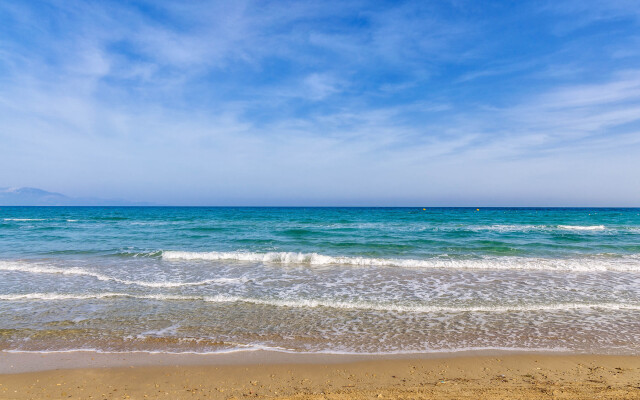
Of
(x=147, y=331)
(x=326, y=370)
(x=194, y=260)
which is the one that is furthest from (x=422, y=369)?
(x=194, y=260)

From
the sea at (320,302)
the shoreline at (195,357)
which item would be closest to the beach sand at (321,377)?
the shoreline at (195,357)

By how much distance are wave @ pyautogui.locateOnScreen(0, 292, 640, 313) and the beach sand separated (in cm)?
257

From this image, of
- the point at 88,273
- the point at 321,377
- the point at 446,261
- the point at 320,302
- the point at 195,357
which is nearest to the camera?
the point at 321,377

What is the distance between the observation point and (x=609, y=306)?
8.40 meters

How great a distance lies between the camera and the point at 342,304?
338 inches

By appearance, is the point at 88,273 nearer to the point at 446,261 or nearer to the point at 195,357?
the point at 195,357

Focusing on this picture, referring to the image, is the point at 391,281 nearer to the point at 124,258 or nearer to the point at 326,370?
the point at 326,370

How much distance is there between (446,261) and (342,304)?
25.4ft

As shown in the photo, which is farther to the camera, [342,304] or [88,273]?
[88,273]

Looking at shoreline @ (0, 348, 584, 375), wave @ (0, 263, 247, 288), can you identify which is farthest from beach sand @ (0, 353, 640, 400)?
wave @ (0, 263, 247, 288)

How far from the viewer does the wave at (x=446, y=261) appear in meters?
13.7

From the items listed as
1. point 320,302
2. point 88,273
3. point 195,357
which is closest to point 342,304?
point 320,302

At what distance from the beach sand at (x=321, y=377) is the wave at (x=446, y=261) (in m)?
8.58

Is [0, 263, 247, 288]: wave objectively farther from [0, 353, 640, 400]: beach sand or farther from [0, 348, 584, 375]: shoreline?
[0, 353, 640, 400]: beach sand
